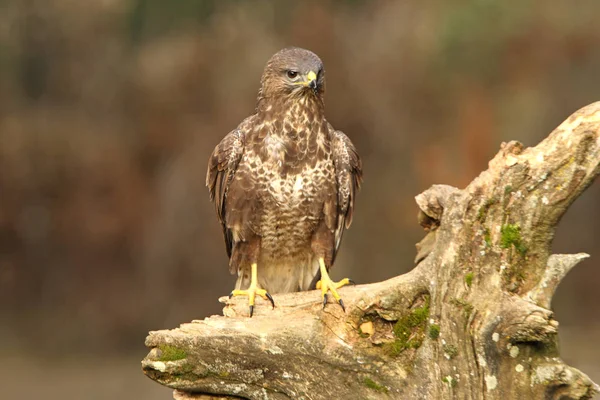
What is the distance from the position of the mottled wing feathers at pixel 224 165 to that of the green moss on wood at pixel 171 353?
52.0 inches

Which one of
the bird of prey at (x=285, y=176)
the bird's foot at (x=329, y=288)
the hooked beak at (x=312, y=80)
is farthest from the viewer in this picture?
the bird of prey at (x=285, y=176)

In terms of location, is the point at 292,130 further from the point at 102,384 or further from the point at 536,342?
the point at 102,384

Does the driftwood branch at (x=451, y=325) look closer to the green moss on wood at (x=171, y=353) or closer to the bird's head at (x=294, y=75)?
the green moss on wood at (x=171, y=353)

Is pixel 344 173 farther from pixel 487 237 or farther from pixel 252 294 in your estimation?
pixel 487 237

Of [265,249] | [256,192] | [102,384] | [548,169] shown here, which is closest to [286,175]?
[256,192]

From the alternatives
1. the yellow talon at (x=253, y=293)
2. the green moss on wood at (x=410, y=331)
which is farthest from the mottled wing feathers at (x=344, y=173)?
the green moss on wood at (x=410, y=331)

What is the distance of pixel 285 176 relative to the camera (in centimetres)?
541

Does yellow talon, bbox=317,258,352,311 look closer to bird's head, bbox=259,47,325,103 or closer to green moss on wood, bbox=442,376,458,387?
green moss on wood, bbox=442,376,458,387

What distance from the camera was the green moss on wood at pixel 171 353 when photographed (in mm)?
4566

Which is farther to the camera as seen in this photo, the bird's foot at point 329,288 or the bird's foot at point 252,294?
the bird's foot at point 252,294

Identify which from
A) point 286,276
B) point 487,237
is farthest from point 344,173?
point 487,237

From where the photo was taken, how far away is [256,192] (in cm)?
545

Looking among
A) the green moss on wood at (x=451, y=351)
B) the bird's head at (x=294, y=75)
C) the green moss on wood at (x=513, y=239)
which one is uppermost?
the bird's head at (x=294, y=75)

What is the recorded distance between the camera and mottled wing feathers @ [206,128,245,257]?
5535 mm
